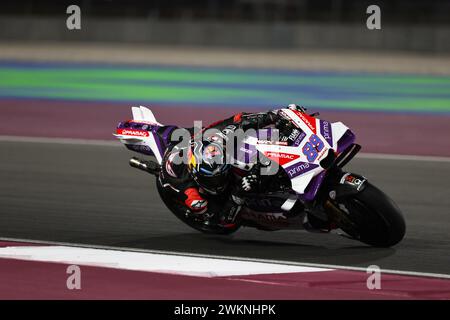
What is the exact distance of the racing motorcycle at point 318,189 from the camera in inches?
276

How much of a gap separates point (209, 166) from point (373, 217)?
135 cm

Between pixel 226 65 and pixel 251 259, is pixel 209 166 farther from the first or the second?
pixel 226 65

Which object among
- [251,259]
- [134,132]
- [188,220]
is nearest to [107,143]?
[134,132]

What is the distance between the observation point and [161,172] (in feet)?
26.5

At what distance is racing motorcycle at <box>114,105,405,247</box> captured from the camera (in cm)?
702

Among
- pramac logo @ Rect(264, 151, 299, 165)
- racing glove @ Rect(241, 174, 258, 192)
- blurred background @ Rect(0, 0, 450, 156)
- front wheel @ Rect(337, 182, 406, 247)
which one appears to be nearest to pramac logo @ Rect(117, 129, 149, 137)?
racing glove @ Rect(241, 174, 258, 192)

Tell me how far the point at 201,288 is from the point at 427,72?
18042mm

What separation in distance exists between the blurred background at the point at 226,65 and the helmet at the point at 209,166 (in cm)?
613

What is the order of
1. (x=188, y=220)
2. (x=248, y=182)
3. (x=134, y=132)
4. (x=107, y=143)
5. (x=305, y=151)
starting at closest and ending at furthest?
(x=305, y=151)
(x=248, y=182)
(x=188, y=220)
(x=134, y=132)
(x=107, y=143)

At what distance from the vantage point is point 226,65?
2502cm

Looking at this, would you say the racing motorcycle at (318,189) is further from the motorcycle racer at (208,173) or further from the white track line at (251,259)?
the white track line at (251,259)

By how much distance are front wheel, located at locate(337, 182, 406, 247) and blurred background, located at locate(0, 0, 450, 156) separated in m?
5.74
